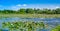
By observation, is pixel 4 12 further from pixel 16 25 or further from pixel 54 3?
pixel 54 3

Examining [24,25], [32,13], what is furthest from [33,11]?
[24,25]

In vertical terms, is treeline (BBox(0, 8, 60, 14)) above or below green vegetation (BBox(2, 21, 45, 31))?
above

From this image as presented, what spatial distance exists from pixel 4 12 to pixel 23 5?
376 mm

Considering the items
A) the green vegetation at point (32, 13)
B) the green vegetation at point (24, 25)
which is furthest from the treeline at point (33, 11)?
the green vegetation at point (24, 25)

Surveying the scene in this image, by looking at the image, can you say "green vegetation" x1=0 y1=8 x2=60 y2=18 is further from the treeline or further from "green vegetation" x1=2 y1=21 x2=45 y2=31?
"green vegetation" x1=2 y1=21 x2=45 y2=31

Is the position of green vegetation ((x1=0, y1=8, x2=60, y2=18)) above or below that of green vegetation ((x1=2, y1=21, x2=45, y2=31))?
above

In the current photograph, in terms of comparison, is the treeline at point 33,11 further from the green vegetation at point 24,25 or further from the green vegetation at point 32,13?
the green vegetation at point 24,25

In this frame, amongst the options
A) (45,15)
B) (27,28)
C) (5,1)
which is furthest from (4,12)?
(45,15)

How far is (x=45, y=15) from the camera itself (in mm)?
4012

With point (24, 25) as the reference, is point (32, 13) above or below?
above

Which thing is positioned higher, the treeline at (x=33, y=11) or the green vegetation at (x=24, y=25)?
the treeline at (x=33, y=11)

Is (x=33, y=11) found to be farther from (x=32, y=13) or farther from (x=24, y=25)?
(x=24, y=25)

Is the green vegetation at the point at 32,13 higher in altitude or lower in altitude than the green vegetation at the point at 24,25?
higher

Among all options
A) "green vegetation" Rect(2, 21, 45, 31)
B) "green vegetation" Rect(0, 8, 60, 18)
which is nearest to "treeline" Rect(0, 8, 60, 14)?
"green vegetation" Rect(0, 8, 60, 18)
